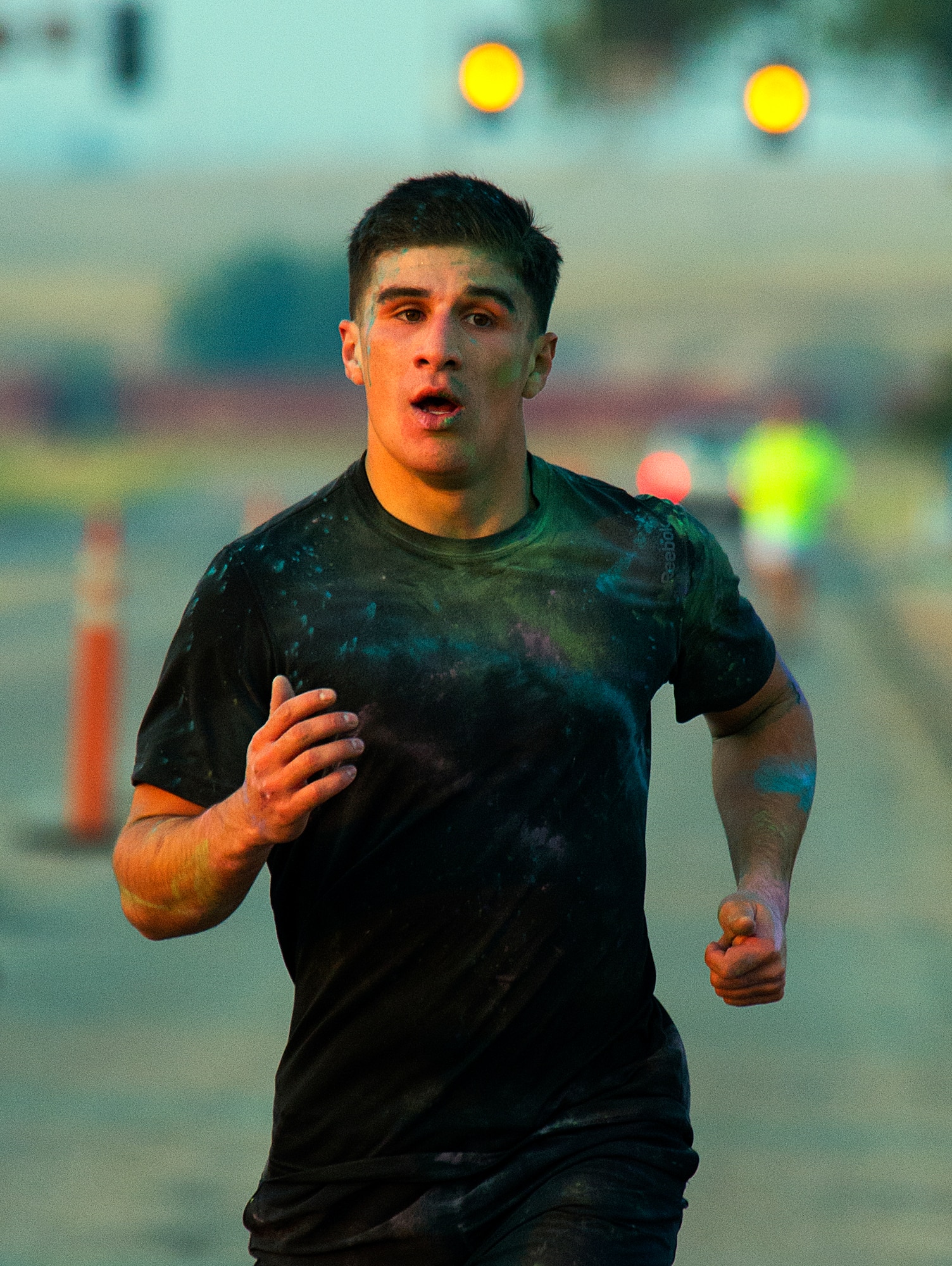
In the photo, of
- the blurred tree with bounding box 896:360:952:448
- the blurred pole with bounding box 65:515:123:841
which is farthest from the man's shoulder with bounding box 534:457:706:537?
the blurred tree with bounding box 896:360:952:448

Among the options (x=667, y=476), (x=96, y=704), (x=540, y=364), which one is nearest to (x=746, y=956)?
(x=540, y=364)

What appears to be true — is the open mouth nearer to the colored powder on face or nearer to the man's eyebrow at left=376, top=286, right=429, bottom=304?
the man's eyebrow at left=376, top=286, right=429, bottom=304

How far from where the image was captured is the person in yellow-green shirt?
15305 mm

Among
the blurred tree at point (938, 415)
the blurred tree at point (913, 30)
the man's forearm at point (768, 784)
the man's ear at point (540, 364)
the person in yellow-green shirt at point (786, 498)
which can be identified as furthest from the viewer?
the blurred tree at point (938, 415)

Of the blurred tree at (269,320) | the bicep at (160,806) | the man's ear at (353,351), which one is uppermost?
the blurred tree at (269,320)

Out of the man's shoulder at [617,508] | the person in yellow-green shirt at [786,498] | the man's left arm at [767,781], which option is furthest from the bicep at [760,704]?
the person in yellow-green shirt at [786,498]

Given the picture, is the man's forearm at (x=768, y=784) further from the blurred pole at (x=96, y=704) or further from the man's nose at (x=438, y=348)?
the blurred pole at (x=96, y=704)

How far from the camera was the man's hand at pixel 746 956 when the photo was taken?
10.1ft

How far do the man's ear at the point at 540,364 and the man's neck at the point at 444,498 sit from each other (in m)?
0.14

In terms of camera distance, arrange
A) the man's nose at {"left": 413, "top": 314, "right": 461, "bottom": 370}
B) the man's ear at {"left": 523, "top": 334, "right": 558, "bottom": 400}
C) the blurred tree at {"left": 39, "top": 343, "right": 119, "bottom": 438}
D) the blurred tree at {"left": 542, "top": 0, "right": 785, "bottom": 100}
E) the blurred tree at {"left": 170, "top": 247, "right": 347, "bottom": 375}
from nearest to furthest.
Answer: the man's nose at {"left": 413, "top": 314, "right": 461, "bottom": 370} → the man's ear at {"left": 523, "top": 334, "right": 558, "bottom": 400} → the blurred tree at {"left": 542, "top": 0, "right": 785, "bottom": 100} → the blurred tree at {"left": 39, "top": 343, "right": 119, "bottom": 438} → the blurred tree at {"left": 170, "top": 247, "right": 347, "bottom": 375}

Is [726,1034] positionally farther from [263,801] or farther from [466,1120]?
[263,801]

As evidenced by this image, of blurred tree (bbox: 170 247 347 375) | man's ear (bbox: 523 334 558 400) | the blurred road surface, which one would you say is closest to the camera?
man's ear (bbox: 523 334 558 400)

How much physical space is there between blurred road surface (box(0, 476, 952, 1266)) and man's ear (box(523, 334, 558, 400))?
2.71 m

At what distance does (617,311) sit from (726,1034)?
91.4 metres
